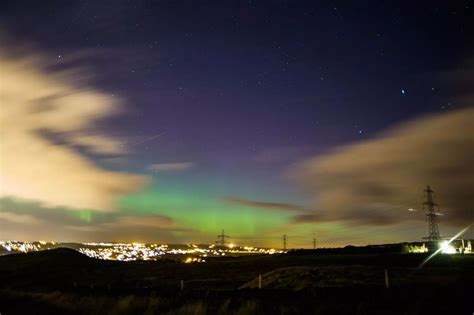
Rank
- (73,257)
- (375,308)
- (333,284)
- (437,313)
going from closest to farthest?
(437,313) < (375,308) < (333,284) < (73,257)

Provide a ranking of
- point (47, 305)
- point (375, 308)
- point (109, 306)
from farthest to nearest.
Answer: point (47, 305) → point (109, 306) → point (375, 308)

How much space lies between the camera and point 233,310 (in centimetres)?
1919

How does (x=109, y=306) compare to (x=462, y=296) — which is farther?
(x=109, y=306)

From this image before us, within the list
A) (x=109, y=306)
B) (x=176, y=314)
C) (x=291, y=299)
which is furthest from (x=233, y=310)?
(x=109, y=306)

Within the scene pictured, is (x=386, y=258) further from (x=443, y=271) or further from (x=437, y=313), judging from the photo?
(x=437, y=313)

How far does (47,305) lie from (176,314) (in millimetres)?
11830

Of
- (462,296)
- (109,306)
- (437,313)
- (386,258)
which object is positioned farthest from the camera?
(386,258)

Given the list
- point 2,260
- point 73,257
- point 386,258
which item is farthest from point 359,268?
point 2,260

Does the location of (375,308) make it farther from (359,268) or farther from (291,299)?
(359,268)

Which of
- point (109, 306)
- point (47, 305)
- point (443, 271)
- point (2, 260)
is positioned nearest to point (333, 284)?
point (443, 271)

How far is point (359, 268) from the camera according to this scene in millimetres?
38531

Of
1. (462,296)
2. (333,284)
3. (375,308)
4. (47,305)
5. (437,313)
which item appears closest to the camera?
(437,313)

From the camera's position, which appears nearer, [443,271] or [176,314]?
[176,314]

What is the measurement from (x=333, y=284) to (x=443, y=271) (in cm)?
1154
